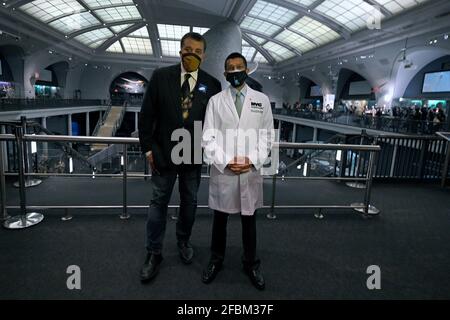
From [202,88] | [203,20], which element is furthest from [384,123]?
[202,88]

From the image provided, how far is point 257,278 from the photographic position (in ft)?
7.74

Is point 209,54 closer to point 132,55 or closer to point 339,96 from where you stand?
point 339,96

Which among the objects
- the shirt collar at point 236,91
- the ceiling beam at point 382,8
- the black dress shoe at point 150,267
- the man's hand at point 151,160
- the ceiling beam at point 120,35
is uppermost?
the ceiling beam at point 120,35

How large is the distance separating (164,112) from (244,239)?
129 centimetres

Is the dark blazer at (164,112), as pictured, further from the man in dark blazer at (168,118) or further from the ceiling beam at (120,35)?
the ceiling beam at (120,35)

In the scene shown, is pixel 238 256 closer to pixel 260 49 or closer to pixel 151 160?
pixel 151 160

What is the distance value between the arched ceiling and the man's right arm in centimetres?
1319

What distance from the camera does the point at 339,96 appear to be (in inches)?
1221

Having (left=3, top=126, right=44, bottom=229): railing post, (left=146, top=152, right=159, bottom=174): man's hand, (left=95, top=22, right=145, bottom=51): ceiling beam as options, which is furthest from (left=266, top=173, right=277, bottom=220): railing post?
(left=95, top=22, right=145, bottom=51): ceiling beam

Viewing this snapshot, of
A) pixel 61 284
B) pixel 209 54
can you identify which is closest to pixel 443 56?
pixel 209 54

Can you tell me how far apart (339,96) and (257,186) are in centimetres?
3196

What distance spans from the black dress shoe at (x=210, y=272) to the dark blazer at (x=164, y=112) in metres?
0.94

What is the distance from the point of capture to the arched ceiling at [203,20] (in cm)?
1633

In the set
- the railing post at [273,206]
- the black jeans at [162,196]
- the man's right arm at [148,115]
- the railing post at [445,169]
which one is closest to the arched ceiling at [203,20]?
the railing post at [445,169]
